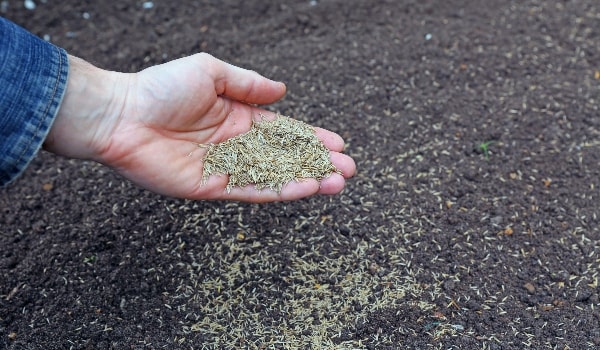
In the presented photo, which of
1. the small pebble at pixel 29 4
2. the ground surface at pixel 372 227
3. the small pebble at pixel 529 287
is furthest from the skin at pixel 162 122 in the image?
the small pebble at pixel 29 4

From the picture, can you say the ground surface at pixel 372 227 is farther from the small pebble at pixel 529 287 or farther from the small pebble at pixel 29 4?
the small pebble at pixel 29 4

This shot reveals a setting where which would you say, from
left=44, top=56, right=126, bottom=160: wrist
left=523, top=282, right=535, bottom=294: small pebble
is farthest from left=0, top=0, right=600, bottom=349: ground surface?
left=44, top=56, right=126, bottom=160: wrist

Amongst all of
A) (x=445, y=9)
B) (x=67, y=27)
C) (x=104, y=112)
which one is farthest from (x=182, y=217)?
(x=445, y=9)

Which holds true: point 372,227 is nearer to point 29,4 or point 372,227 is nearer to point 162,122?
point 162,122

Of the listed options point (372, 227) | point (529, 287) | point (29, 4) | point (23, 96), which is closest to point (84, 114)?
point (23, 96)

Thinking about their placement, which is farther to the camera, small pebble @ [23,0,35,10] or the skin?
small pebble @ [23,0,35,10]

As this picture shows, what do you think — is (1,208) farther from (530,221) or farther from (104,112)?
(530,221)

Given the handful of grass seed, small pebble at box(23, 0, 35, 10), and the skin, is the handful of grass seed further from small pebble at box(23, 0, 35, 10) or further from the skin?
small pebble at box(23, 0, 35, 10)
